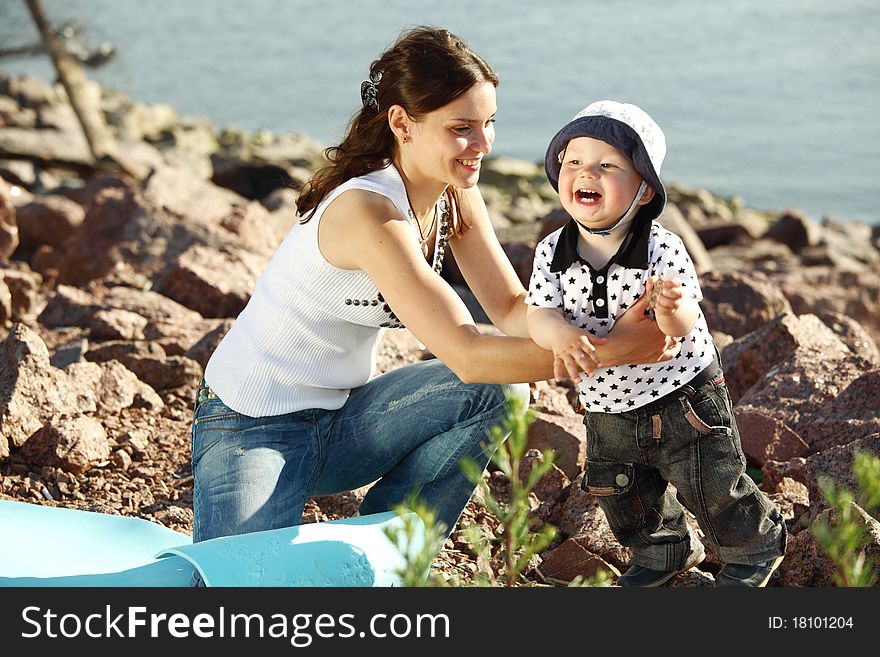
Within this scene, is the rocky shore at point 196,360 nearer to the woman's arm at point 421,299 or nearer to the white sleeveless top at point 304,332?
the white sleeveless top at point 304,332

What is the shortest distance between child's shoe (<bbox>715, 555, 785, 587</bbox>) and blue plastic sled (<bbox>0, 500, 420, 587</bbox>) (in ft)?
2.64

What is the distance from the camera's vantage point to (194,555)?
2.82 meters

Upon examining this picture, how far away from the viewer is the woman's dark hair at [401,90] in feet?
9.95

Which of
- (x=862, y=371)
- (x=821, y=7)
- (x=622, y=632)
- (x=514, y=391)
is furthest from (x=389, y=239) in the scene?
(x=821, y=7)

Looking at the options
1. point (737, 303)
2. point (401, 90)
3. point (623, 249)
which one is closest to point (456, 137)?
point (401, 90)

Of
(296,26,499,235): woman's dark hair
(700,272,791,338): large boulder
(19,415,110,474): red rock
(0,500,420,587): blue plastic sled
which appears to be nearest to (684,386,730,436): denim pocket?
(0,500,420,587): blue plastic sled

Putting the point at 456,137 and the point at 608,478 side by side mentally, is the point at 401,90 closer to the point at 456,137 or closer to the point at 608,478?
the point at 456,137

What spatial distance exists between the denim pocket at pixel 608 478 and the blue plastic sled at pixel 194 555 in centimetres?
49

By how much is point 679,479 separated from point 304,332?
1.08 metres

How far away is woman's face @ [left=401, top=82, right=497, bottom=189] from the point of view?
3047 millimetres

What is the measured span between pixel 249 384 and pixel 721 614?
59.6 inches

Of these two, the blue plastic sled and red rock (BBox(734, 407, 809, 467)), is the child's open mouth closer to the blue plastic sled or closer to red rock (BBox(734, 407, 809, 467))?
the blue plastic sled

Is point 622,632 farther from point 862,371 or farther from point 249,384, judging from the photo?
point 862,371

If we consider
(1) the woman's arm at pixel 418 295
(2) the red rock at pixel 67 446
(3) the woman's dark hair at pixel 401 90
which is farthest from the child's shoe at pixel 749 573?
(2) the red rock at pixel 67 446
